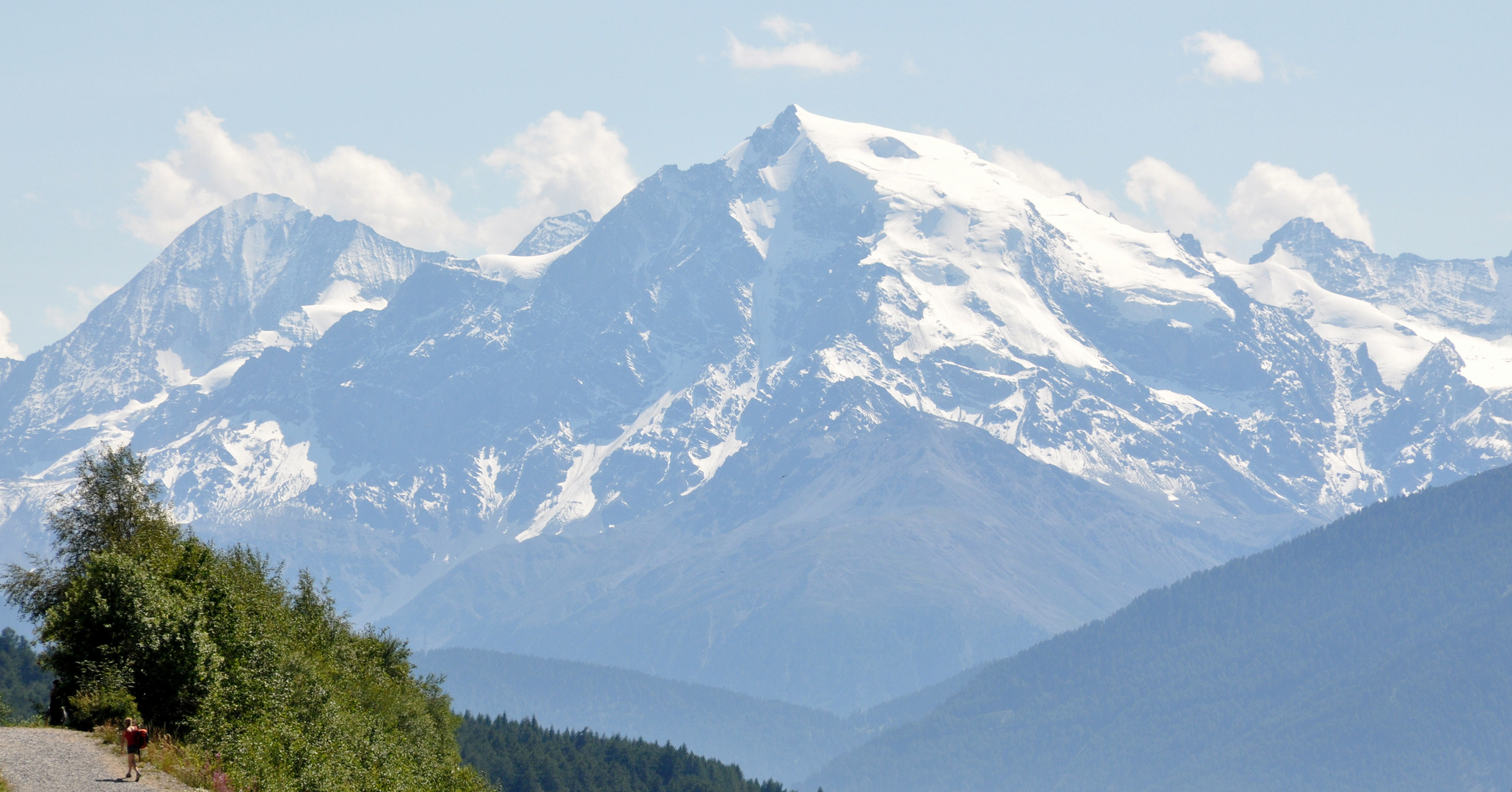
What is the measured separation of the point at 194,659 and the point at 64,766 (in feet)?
55.9

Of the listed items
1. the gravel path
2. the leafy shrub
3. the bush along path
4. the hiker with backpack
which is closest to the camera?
the gravel path

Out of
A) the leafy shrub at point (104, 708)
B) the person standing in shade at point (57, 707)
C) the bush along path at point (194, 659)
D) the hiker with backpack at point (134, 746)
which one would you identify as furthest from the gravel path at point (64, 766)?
the person standing in shade at point (57, 707)

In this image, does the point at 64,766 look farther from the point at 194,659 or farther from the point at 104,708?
the point at 194,659

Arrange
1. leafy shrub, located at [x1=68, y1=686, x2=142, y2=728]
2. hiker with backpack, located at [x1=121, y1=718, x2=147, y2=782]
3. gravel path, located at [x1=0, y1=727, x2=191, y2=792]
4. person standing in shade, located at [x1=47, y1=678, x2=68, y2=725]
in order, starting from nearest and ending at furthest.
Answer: gravel path, located at [x1=0, y1=727, x2=191, y2=792] → hiker with backpack, located at [x1=121, y1=718, x2=147, y2=782] → leafy shrub, located at [x1=68, y1=686, x2=142, y2=728] → person standing in shade, located at [x1=47, y1=678, x2=68, y2=725]

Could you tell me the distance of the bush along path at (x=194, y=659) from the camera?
82.6m

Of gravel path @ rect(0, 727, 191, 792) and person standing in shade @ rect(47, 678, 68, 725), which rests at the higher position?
person standing in shade @ rect(47, 678, 68, 725)

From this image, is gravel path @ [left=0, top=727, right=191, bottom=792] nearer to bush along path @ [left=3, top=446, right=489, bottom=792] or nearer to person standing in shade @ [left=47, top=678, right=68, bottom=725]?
bush along path @ [left=3, top=446, right=489, bottom=792]

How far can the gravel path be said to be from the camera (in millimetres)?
67875

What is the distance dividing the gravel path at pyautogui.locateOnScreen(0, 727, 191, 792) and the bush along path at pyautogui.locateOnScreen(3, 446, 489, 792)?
10.4ft

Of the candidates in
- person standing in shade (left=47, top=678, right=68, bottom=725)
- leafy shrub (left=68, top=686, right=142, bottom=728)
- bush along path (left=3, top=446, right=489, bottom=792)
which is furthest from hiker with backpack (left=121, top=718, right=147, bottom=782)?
person standing in shade (left=47, top=678, right=68, bottom=725)

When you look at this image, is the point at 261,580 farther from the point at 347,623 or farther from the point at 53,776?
the point at 53,776

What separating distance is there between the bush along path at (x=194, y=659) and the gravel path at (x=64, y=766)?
3.18 meters

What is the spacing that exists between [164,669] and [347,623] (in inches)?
2691

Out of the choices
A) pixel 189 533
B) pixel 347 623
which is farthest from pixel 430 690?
pixel 189 533
